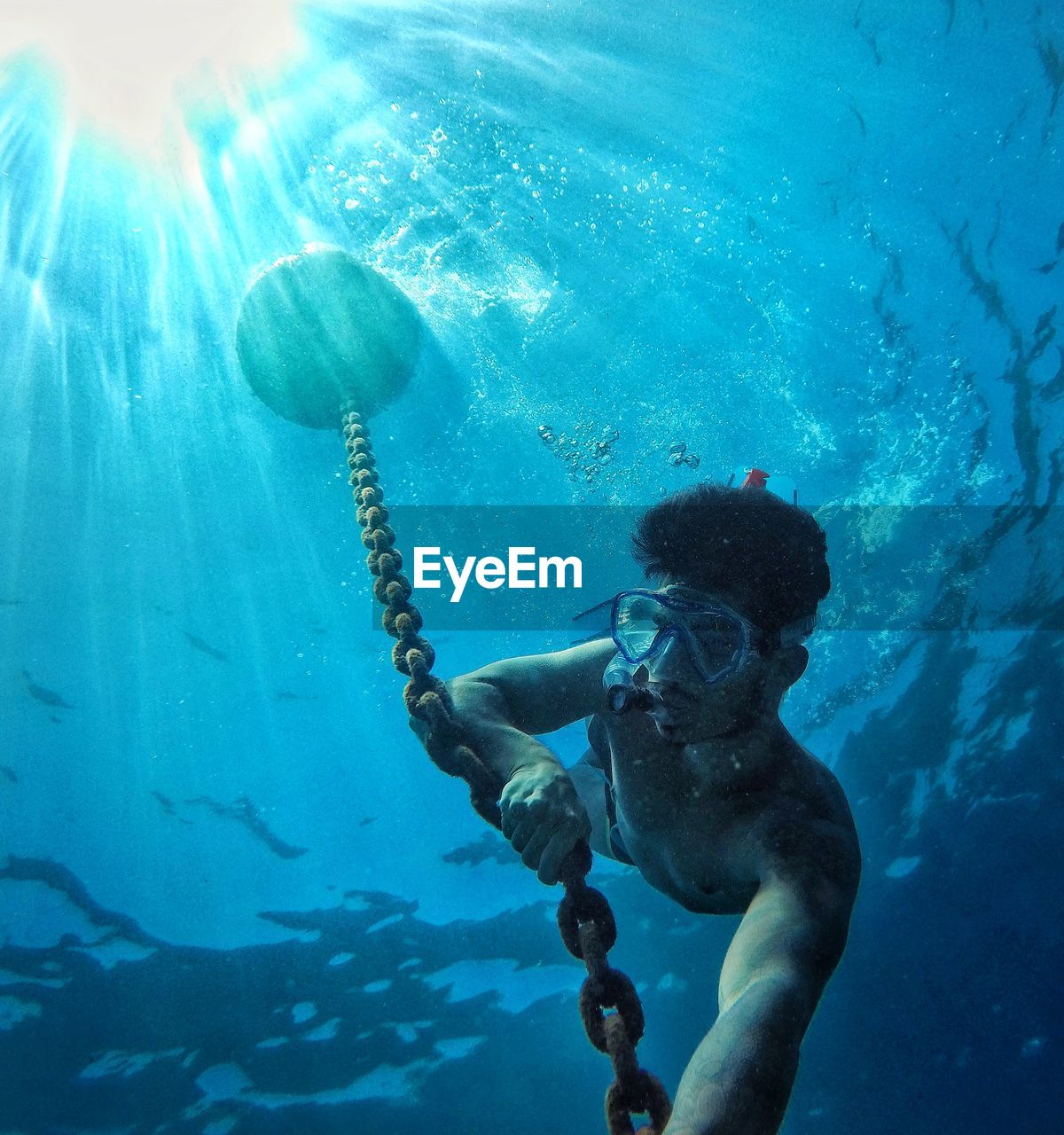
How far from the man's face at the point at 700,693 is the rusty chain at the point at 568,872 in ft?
2.96

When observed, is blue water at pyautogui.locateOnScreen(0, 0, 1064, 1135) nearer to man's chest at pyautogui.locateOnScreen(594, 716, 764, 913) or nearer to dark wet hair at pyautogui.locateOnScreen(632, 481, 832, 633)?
dark wet hair at pyautogui.locateOnScreen(632, 481, 832, 633)

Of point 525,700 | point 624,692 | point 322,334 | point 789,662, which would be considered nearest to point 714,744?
point 789,662

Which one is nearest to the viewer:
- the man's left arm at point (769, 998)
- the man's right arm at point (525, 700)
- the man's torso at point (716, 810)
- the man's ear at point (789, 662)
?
the man's left arm at point (769, 998)

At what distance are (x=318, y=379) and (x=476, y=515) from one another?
3.91 meters

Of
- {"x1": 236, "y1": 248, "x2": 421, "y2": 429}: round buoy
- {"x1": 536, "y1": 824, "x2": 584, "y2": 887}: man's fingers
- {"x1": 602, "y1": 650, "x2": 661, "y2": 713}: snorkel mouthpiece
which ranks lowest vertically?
{"x1": 536, "y1": 824, "x2": 584, "y2": 887}: man's fingers

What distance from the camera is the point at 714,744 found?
3.41 m

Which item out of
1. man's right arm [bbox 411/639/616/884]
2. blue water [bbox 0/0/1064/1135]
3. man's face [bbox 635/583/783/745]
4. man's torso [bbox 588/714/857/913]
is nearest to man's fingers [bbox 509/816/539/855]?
man's right arm [bbox 411/639/616/884]

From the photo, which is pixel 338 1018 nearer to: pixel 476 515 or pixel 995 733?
pixel 476 515

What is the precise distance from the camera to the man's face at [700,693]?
305cm

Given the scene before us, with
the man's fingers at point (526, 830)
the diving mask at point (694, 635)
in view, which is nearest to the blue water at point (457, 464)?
the diving mask at point (694, 635)

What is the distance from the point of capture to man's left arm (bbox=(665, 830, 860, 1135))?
5.77ft

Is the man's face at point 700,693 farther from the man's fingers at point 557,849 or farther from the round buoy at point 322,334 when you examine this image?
the round buoy at point 322,334

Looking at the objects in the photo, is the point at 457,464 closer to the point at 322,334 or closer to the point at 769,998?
the point at 322,334

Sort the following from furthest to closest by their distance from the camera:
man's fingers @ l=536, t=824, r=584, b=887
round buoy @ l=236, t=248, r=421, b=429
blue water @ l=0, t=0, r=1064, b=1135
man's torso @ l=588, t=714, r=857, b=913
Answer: blue water @ l=0, t=0, r=1064, b=1135 → round buoy @ l=236, t=248, r=421, b=429 → man's torso @ l=588, t=714, r=857, b=913 → man's fingers @ l=536, t=824, r=584, b=887
